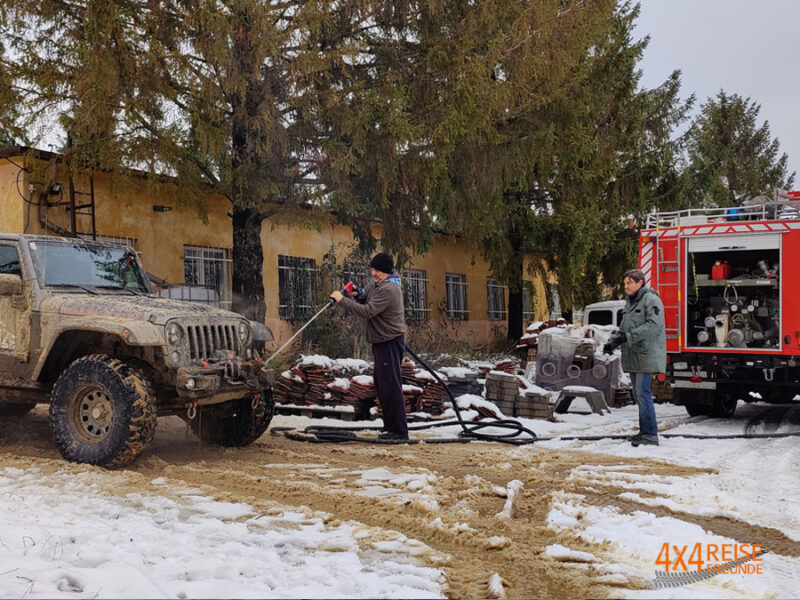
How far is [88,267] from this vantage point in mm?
7941

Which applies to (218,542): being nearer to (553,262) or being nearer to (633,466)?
(633,466)

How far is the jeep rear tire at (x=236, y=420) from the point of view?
308 inches

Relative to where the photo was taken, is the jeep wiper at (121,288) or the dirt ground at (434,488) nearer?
the dirt ground at (434,488)

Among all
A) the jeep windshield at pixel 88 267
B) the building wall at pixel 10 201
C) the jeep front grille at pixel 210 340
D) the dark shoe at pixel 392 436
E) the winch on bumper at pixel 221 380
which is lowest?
the dark shoe at pixel 392 436

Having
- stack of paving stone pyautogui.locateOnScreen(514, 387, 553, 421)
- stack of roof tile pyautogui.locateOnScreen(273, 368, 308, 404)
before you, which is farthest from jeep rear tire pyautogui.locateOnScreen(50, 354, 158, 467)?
stack of paving stone pyautogui.locateOnScreen(514, 387, 553, 421)

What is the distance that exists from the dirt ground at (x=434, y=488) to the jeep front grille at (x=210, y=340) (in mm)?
1061

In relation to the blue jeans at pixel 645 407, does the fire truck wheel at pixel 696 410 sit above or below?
below

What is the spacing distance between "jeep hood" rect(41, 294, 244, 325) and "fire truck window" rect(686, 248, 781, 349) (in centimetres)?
752

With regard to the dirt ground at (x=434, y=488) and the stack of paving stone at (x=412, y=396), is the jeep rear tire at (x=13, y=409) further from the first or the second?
the stack of paving stone at (x=412, y=396)

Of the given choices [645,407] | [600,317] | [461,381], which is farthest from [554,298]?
[645,407]

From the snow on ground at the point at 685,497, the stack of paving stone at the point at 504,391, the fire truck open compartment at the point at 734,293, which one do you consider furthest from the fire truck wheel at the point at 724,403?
the stack of paving stone at the point at 504,391

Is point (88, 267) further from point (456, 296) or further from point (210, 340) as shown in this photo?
point (456, 296)

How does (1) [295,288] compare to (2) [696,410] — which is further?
(1) [295,288]

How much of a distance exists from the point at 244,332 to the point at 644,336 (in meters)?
4.64
